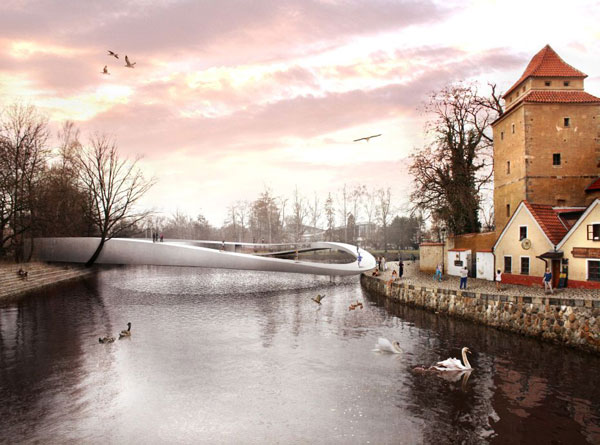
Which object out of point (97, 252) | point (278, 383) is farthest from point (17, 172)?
point (278, 383)

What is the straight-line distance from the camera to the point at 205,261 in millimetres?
29609

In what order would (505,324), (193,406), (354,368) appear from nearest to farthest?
(193,406)
(354,368)
(505,324)

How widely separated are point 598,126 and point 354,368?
75.2 feet

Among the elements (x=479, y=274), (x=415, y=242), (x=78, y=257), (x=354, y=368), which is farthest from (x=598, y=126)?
(x=415, y=242)

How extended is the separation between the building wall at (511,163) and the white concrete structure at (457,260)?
268 cm

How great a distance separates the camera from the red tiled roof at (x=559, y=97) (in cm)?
2478

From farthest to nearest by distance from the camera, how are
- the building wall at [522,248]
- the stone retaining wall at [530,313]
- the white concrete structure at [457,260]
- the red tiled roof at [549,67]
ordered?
the white concrete structure at [457,260], the red tiled roof at [549,67], the building wall at [522,248], the stone retaining wall at [530,313]

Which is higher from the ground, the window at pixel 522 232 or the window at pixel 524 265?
the window at pixel 522 232

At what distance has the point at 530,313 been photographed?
55.1 feet

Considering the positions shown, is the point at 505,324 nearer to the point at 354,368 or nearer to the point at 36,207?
the point at 354,368

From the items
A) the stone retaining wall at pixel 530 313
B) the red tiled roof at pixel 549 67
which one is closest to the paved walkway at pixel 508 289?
the stone retaining wall at pixel 530 313

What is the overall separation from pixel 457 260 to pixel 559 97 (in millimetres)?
12027

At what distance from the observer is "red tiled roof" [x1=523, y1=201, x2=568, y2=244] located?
808 inches

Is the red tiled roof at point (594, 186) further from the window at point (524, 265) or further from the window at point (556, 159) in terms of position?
the window at point (524, 265)
